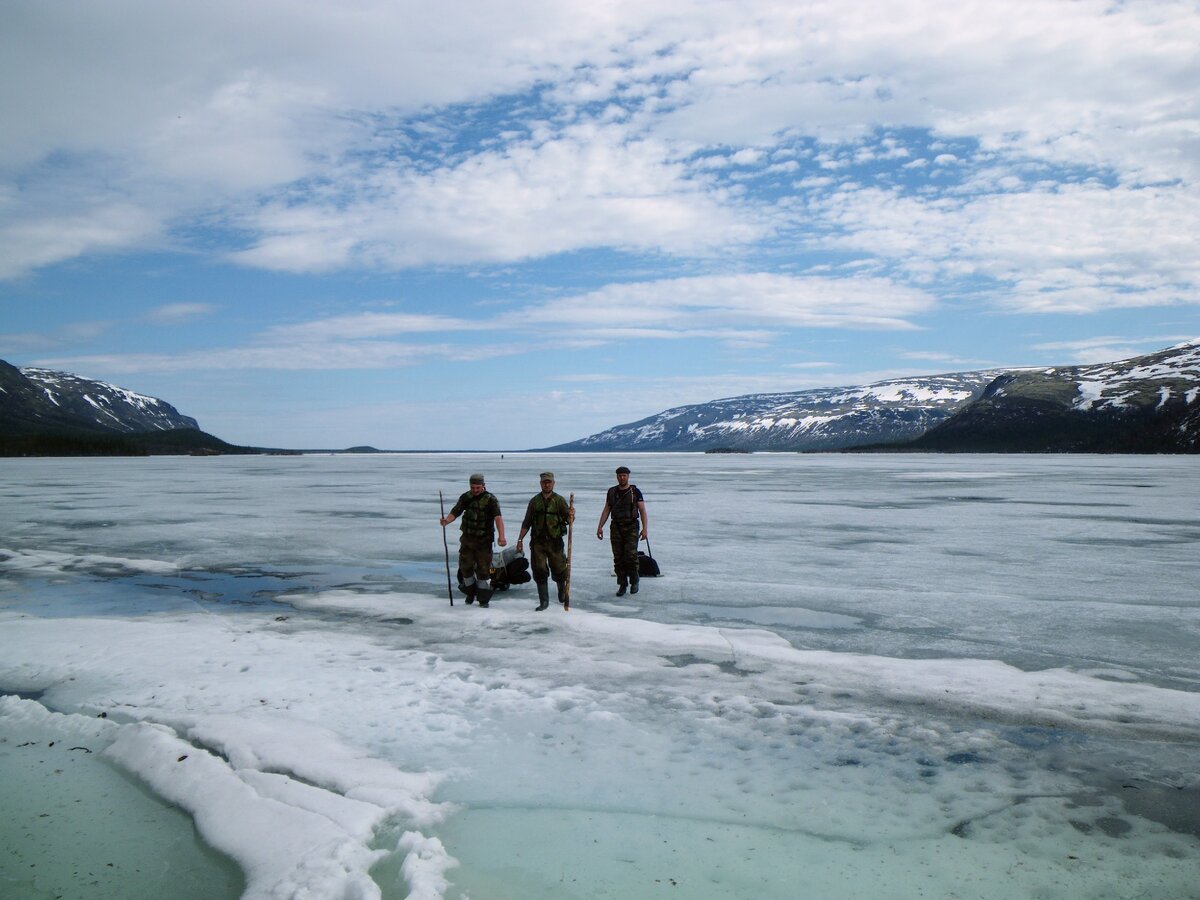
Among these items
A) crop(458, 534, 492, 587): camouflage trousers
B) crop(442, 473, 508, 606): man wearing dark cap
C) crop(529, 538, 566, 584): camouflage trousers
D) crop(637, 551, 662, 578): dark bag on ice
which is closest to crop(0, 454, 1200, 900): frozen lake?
crop(637, 551, 662, 578): dark bag on ice

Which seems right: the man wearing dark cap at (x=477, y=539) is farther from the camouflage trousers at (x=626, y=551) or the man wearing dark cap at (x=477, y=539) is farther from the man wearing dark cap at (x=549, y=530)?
the camouflage trousers at (x=626, y=551)

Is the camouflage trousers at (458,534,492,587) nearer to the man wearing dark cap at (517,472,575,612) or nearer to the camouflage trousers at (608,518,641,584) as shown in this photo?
the man wearing dark cap at (517,472,575,612)

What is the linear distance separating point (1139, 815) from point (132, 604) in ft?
41.4

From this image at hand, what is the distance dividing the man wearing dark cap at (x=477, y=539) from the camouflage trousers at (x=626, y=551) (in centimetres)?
204

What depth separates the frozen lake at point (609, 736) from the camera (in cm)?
460

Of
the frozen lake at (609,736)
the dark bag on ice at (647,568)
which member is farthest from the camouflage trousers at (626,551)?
the dark bag on ice at (647,568)

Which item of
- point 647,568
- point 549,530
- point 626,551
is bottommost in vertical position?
point 647,568

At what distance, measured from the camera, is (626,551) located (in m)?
13.0


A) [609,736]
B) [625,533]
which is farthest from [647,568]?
[609,736]

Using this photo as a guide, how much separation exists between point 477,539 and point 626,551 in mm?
2489

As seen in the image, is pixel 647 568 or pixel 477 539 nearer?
pixel 477 539

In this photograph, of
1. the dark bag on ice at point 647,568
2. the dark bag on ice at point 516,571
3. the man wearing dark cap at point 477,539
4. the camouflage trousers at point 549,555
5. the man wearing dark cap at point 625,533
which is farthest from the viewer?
the dark bag on ice at point 647,568

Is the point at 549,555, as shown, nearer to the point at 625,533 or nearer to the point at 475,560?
the point at 475,560

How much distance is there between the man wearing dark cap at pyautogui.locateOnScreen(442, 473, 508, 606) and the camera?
1204 cm
